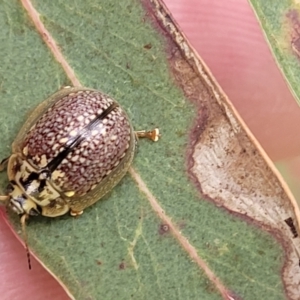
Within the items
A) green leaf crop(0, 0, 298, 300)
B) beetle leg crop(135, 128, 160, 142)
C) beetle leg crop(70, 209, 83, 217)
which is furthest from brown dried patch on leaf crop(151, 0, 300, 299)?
beetle leg crop(70, 209, 83, 217)

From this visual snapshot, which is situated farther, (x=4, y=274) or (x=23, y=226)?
(x=4, y=274)

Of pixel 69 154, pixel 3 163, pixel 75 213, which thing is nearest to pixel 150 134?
pixel 69 154

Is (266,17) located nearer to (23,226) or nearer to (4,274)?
(23,226)

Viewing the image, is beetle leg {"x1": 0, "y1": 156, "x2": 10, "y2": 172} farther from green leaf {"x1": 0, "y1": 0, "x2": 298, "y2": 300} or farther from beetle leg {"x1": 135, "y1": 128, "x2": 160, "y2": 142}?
beetle leg {"x1": 135, "y1": 128, "x2": 160, "y2": 142}

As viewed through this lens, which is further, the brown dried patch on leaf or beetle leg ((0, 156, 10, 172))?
beetle leg ((0, 156, 10, 172))

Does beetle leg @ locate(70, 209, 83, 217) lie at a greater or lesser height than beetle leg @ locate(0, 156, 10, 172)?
lesser

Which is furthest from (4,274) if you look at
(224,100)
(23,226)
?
(224,100)

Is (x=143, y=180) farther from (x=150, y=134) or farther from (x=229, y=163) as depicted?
(x=229, y=163)
